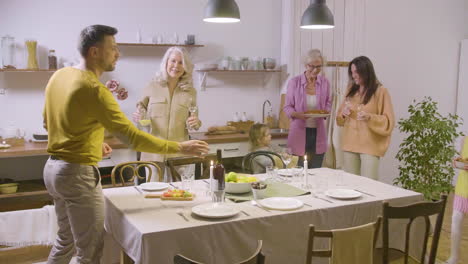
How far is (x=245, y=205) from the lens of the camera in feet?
8.10

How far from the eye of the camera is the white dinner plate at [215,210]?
7.26 ft

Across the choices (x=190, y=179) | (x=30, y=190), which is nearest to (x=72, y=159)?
(x=190, y=179)

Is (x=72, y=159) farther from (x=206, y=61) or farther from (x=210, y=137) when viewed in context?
(x=206, y=61)

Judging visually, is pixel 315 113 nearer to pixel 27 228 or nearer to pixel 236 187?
pixel 236 187

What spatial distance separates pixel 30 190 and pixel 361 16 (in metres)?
3.97

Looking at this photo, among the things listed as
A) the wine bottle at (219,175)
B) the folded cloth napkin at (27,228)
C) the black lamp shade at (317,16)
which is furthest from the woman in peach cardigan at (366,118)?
the folded cloth napkin at (27,228)

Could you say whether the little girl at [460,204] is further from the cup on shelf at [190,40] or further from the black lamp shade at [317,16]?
the cup on shelf at [190,40]

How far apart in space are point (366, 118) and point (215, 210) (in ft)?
6.70

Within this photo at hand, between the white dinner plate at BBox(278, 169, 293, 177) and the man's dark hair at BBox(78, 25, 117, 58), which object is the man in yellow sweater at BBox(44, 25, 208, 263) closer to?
the man's dark hair at BBox(78, 25, 117, 58)

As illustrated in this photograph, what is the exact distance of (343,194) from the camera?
2691 millimetres

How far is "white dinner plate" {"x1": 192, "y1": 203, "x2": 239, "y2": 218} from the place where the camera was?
87.1 inches

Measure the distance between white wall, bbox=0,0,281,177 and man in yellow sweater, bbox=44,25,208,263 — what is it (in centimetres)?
239

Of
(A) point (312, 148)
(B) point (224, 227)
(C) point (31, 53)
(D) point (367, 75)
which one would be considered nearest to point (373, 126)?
(D) point (367, 75)

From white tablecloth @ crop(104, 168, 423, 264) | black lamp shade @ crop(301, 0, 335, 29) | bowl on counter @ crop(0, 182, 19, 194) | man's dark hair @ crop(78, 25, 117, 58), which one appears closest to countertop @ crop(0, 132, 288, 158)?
bowl on counter @ crop(0, 182, 19, 194)
